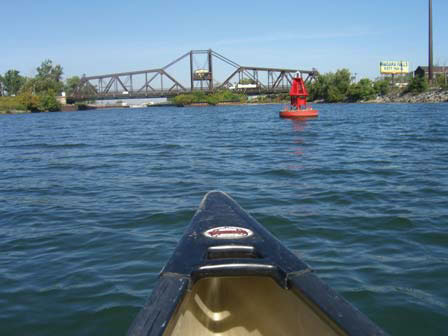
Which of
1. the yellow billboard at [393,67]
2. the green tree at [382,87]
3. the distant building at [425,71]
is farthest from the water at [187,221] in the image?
the yellow billboard at [393,67]

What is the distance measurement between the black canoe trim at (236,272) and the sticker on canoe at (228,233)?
45 mm

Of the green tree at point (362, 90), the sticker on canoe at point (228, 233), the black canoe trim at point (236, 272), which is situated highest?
the green tree at point (362, 90)

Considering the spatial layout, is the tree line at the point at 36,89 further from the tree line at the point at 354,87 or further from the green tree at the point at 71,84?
the tree line at the point at 354,87

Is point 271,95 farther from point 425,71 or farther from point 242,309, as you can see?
point 242,309

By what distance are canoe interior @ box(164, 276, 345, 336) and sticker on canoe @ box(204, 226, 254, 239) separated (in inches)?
11.6

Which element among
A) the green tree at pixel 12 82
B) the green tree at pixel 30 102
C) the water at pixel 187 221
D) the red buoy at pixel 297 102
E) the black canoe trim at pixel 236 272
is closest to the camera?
the black canoe trim at pixel 236 272

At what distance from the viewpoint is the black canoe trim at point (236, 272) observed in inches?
81.0

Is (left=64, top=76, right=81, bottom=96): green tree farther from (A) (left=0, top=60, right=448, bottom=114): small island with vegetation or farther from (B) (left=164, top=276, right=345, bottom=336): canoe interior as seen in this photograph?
(B) (left=164, top=276, right=345, bottom=336): canoe interior

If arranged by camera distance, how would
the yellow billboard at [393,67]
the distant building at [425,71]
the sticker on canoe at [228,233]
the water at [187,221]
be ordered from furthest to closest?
the yellow billboard at [393,67] < the distant building at [425,71] < the water at [187,221] < the sticker on canoe at [228,233]

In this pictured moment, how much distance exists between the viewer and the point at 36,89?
108188 mm

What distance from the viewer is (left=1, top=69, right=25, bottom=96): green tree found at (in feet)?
375

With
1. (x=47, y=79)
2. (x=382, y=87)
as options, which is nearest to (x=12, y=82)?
(x=47, y=79)

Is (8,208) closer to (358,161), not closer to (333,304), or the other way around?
(333,304)

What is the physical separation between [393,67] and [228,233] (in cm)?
11348
